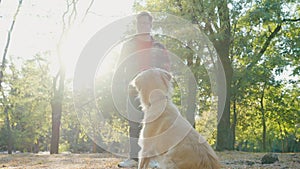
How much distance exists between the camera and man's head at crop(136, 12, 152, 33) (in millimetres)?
4574

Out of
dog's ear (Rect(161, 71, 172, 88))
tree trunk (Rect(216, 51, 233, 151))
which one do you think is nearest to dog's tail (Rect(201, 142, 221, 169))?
dog's ear (Rect(161, 71, 172, 88))

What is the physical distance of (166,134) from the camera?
3.37 metres

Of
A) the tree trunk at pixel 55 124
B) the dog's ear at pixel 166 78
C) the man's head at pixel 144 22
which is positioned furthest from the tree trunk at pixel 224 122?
the dog's ear at pixel 166 78

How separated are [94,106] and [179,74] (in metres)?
15.4

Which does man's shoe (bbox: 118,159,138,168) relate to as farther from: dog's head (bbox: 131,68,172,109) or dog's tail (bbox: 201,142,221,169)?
dog's tail (bbox: 201,142,221,169)

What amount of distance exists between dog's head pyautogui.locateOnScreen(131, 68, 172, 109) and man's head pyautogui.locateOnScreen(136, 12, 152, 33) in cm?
109

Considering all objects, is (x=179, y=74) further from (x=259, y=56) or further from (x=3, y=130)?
(x=3, y=130)

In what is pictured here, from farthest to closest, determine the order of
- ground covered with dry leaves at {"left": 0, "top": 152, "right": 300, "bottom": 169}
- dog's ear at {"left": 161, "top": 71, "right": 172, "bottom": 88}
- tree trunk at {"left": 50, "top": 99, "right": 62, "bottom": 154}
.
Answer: tree trunk at {"left": 50, "top": 99, "right": 62, "bottom": 154} < ground covered with dry leaves at {"left": 0, "top": 152, "right": 300, "bottom": 169} < dog's ear at {"left": 161, "top": 71, "right": 172, "bottom": 88}

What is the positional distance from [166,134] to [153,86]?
0.60 meters

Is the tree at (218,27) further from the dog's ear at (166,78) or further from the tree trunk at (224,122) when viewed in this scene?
the dog's ear at (166,78)

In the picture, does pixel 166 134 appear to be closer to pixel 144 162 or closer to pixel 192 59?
pixel 144 162

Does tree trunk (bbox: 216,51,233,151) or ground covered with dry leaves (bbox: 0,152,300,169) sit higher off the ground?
tree trunk (bbox: 216,51,233,151)

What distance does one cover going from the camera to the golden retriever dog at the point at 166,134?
307cm

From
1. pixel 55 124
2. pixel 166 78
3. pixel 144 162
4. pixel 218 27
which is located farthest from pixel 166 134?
pixel 55 124
